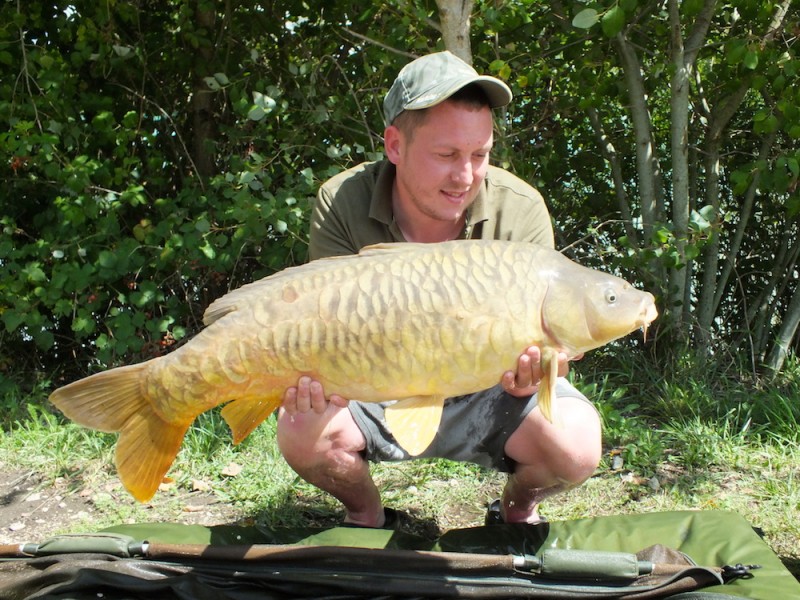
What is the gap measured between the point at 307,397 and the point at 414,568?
0.41 m

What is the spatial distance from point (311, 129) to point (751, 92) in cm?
173

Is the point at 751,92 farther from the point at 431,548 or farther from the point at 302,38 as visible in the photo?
the point at 431,548

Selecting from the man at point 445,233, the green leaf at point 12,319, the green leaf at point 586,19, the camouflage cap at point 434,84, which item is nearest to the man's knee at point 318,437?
the man at point 445,233

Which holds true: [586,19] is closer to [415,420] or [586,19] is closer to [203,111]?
[415,420]

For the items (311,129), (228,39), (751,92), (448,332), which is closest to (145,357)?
(311,129)

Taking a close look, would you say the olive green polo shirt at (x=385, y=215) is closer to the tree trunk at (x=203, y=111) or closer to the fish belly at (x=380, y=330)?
the fish belly at (x=380, y=330)

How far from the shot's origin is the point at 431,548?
1.91m

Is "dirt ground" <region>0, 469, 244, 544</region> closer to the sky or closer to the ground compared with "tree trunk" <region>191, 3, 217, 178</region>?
closer to the ground

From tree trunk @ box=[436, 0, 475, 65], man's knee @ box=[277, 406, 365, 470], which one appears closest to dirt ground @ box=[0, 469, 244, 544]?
man's knee @ box=[277, 406, 365, 470]

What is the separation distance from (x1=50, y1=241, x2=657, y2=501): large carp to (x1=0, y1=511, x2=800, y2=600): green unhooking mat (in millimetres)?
306

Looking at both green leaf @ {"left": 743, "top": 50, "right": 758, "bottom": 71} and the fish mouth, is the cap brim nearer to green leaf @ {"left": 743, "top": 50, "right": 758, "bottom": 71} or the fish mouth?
the fish mouth

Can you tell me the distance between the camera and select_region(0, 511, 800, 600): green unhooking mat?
1.66 m

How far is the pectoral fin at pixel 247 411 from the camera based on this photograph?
1.66 meters

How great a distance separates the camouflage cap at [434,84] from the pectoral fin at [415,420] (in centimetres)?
62
